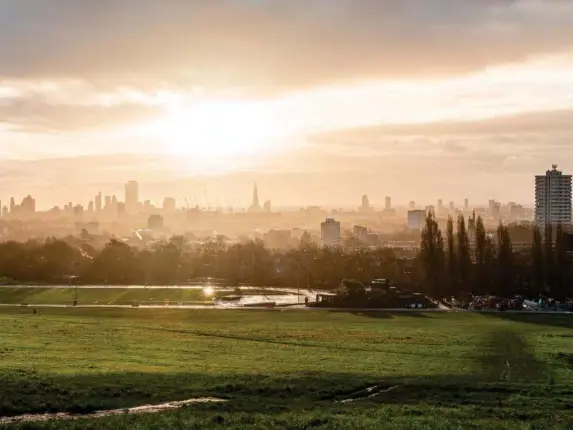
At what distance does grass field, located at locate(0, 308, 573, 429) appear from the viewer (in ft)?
80.8

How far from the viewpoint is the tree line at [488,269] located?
299 ft

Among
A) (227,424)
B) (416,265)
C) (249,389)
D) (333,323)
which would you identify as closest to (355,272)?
(416,265)

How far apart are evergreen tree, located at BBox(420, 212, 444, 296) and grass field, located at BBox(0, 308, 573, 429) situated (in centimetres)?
2421

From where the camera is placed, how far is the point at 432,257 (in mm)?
93125

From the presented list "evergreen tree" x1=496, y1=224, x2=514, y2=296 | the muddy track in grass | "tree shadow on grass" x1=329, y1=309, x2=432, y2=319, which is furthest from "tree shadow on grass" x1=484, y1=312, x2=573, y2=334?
Answer: the muddy track in grass

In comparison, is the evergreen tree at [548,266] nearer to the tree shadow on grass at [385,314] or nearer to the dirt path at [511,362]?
the tree shadow on grass at [385,314]

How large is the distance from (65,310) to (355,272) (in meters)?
45.6

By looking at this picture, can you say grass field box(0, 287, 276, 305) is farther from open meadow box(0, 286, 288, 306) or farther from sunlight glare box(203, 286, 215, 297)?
sunlight glare box(203, 286, 215, 297)

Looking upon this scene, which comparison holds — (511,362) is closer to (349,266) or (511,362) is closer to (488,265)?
(488,265)

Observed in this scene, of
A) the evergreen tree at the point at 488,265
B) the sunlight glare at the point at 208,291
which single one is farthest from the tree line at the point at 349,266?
the sunlight glare at the point at 208,291

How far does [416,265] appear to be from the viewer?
331 ft

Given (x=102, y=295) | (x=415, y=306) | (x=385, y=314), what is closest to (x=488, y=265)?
(x=415, y=306)

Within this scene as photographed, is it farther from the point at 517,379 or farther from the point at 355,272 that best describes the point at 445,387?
the point at 355,272

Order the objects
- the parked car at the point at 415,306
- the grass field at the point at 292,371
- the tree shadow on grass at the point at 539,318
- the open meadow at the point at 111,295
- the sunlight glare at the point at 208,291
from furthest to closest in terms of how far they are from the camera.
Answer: the sunlight glare at the point at 208,291 < the open meadow at the point at 111,295 < the parked car at the point at 415,306 < the tree shadow on grass at the point at 539,318 < the grass field at the point at 292,371
